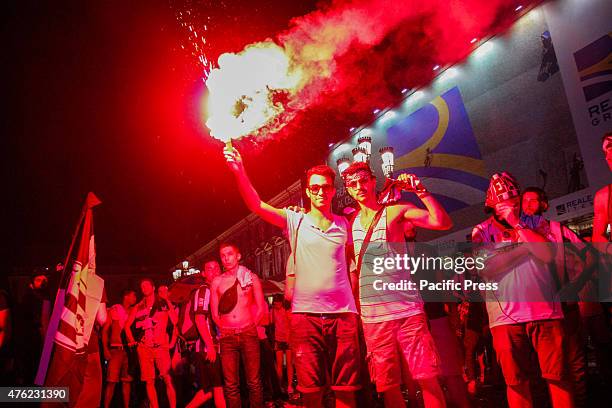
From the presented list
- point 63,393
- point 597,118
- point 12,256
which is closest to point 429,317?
point 63,393

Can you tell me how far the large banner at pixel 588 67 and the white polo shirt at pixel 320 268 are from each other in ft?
31.4

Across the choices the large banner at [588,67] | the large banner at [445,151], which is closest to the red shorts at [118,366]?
the large banner at [588,67]

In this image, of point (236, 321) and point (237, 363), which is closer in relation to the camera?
point (237, 363)

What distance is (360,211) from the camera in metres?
4.50

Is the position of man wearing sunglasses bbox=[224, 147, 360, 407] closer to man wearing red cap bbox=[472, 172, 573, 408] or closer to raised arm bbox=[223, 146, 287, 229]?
raised arm bbox=[223, 146, 287, 229]

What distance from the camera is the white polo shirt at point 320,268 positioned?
409 cm

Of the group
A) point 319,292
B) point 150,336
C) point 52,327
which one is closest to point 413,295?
point 319,292

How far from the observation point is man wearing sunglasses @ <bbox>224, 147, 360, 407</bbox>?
3.94m

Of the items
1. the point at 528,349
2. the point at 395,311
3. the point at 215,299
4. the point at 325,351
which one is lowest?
the point at 528,349

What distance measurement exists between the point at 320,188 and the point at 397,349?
1665 millimetres

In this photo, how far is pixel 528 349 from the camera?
399cm

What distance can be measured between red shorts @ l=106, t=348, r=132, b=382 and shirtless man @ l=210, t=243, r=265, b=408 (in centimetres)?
343

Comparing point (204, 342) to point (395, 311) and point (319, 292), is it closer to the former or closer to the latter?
point (319, 292)

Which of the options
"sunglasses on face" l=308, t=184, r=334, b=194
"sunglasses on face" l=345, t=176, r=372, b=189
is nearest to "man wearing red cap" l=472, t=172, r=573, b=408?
"sunglasses on face" l=345, t=176, r=372, b=189
